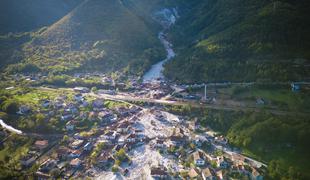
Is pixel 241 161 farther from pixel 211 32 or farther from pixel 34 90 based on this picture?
pixel 211 32

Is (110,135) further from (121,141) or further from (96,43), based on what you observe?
(96,43)

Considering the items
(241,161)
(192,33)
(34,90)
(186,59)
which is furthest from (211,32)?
(241,161)

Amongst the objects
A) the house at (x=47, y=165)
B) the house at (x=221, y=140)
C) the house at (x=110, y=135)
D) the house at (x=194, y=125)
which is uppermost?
the house at (x=194, y=125)

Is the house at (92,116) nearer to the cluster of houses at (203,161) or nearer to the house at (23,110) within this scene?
the house at (23,110)

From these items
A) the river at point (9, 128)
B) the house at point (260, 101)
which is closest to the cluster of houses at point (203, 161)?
the house at point (260, 101)

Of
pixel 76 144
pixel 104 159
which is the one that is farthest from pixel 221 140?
pixel 76 144

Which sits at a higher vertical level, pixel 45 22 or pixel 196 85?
pixel 45 22
